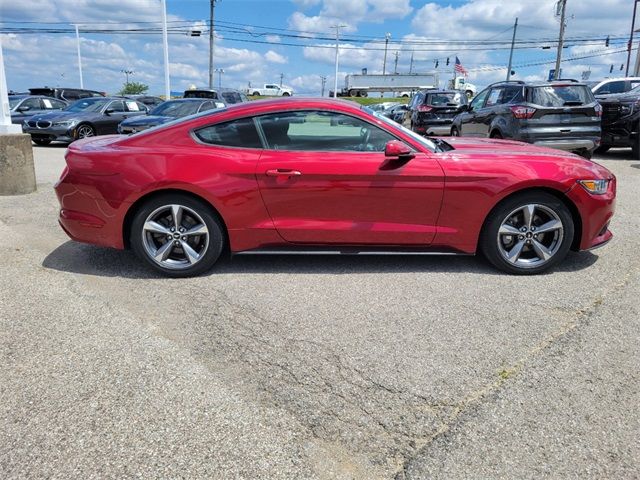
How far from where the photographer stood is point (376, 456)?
222 cm

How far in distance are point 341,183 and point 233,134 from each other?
1.01 m

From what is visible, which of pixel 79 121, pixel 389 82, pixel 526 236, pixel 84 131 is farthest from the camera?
pixel 389 82

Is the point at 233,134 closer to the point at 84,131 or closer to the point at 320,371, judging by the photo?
the point at 320,371

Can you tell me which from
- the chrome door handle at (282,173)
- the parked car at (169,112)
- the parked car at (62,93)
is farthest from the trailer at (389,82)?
the chrome door handle at (282,173)

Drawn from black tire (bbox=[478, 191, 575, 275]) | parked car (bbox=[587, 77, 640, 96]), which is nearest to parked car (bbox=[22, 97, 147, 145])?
black tire (bbox=[478, 191, 575, 275])

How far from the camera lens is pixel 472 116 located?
12258 mm

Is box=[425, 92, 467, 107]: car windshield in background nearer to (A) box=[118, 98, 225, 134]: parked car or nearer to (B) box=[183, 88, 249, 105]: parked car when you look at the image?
(B) box=[183, 88, 249, 105]: parked car

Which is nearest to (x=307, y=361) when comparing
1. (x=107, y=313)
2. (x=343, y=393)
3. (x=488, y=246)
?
(x=343, y=393)

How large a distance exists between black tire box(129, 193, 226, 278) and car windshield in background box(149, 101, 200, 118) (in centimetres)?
1015

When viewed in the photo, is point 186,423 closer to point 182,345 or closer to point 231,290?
point 182,345

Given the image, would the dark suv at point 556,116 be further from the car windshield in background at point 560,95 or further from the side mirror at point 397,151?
the side mirror at point 397,151

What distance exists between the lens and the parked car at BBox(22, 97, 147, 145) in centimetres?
1523

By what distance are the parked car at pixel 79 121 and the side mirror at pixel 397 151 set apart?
13830 mm

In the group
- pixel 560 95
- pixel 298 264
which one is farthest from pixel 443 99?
pixel 298 264
